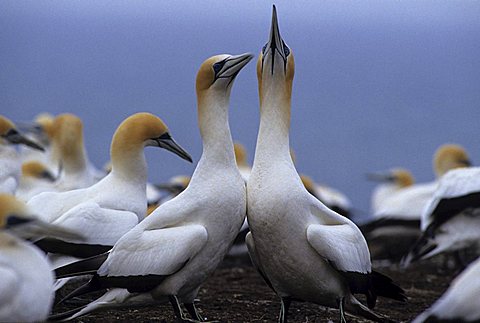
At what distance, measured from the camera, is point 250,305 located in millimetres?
6406

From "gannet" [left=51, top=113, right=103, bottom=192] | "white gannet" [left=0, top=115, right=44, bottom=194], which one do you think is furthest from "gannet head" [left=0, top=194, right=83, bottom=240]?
"gannet" [left=51, top=113, right=103, bottom=192]

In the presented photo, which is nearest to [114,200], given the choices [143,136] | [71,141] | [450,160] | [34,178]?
[143,136]

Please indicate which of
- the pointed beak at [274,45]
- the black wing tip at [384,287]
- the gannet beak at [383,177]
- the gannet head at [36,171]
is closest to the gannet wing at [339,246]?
the black wing tip at [384,287]

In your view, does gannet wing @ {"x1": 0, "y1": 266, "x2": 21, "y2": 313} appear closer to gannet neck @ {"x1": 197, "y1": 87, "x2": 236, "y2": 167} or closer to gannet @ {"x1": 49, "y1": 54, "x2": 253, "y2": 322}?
gannet @ {"x1": 49, "y1": 54, "x2": 253, "y2": 322}

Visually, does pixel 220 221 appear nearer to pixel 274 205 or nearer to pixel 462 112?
pixel 274 205

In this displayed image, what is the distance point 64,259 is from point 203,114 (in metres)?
1.26

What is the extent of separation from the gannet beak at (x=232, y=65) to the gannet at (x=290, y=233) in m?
0.12

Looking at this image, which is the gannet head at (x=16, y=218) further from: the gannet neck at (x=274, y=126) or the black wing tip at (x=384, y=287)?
the black wing tip at (x=384, y=287)

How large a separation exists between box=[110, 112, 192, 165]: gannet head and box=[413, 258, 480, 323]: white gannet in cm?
273

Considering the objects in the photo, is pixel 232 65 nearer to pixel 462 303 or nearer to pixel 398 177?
pixel 462 303

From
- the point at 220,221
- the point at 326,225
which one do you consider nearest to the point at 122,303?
the point at 220,221

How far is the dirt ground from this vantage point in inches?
230

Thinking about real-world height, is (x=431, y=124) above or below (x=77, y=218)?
below

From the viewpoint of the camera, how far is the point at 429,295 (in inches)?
A: 290
